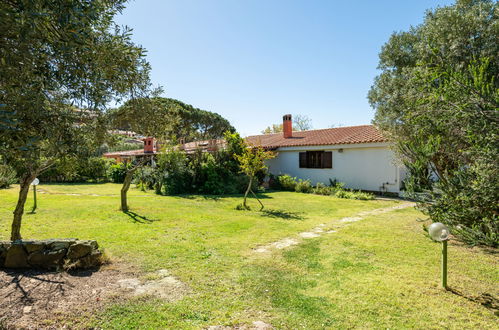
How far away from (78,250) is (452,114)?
24.6 ft

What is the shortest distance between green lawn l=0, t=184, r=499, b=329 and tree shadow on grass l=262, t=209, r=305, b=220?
84 mm

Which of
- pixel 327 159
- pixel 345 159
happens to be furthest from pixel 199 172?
pixel 345 159

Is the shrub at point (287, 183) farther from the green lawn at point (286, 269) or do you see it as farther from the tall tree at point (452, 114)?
the green lawn at point (286, 269)

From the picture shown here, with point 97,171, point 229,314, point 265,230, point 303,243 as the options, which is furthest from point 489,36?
point 97,171

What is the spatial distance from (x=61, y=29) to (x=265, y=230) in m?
7.82

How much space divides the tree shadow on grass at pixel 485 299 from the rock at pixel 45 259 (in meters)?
7.70

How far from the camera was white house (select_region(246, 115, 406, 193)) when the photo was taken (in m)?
18.0

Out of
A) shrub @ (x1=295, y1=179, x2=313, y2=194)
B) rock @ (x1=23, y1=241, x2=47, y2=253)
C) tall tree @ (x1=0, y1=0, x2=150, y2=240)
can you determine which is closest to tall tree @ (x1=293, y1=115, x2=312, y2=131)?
shrub @ (x1=295, y1=179, x2=313, y2=194)

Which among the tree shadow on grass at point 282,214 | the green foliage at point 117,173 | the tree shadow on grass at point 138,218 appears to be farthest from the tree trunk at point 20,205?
the green foliage at point 117,173

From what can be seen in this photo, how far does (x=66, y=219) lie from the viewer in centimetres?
1062

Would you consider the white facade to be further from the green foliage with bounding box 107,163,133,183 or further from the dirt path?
the green foliage with bounding box 107,163,133,183

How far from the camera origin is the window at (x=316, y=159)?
69.8ft

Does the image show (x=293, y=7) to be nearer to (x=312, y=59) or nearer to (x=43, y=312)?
(x=312, y=59)

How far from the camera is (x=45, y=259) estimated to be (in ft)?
18.5
